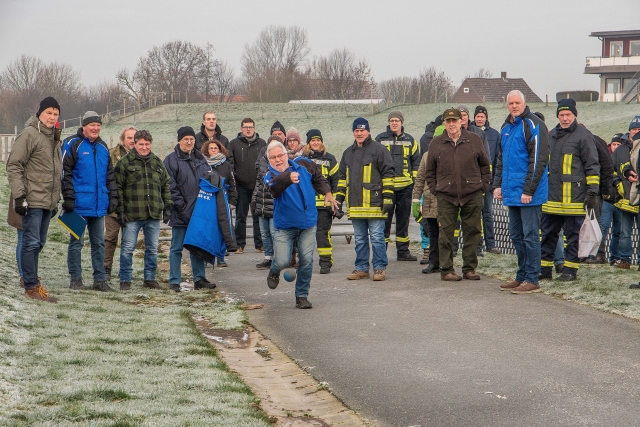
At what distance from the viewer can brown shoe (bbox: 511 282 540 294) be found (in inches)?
396

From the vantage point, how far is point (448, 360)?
7.09m

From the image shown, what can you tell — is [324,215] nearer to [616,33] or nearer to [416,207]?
[416,207]

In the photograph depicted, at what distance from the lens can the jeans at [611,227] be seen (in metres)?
12.8

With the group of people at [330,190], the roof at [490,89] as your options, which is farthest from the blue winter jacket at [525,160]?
the roof at [490,89]

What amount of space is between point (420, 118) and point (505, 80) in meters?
46.4

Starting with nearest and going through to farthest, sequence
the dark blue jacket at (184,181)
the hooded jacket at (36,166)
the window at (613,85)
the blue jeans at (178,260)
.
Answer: the hooded jacket at (36,166)
the dark blue jacket at (184,181)
the blue jeans at (178,260)
the window at (613,85)

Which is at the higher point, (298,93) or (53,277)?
(298,93)

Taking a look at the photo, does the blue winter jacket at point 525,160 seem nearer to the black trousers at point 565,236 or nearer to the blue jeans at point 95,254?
the black trousers at point 565,236

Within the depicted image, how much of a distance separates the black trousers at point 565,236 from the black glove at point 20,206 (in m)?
6.17

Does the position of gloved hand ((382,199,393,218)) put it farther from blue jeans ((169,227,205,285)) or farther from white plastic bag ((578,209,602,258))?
white plastic bag ((578,209,602,258))

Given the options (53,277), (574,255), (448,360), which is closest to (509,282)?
(574,255)

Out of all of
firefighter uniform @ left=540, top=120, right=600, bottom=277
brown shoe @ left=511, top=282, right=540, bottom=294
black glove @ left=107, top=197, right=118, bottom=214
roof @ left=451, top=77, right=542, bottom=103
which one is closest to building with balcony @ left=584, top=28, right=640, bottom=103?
roof @ left=451, top=77, right=542, bottom=103

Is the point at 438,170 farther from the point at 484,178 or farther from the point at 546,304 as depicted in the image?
the point at 546,304

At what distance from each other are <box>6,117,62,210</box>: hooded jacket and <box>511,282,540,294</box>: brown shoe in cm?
532
